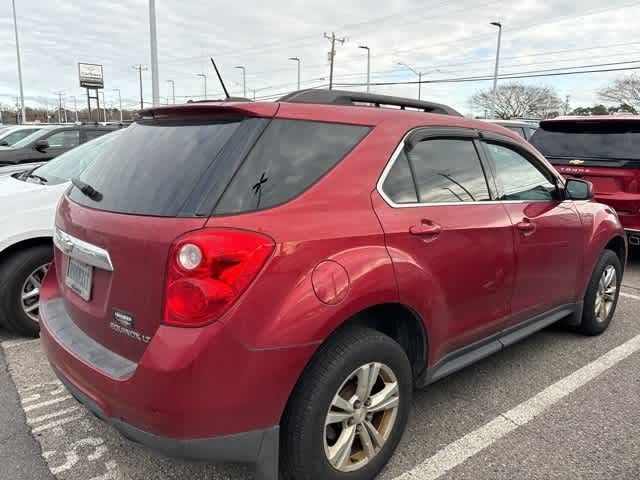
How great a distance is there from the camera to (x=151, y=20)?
53.0 feet

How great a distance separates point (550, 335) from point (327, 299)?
300cm

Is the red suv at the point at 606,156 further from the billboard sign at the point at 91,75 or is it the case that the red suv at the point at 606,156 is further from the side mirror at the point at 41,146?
the billboard sign at the point at 91,75

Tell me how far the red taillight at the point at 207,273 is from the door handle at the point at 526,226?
6.05ft

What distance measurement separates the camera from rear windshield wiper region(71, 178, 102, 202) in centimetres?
237

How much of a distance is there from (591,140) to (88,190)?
594cm

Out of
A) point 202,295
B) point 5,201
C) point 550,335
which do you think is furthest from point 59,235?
point 550,335

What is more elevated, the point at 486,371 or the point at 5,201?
the point at 5,201

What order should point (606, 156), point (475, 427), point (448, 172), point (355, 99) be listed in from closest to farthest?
point (355, 99) < point (448, 172) < point (475, 427) < point (606, 156)

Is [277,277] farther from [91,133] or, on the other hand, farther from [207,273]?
[91,133]

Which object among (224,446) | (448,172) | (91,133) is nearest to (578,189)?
(448,172)

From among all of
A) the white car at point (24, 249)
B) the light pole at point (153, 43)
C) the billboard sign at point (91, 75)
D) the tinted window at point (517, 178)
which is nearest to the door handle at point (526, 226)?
the tinted window at point (517, 178)

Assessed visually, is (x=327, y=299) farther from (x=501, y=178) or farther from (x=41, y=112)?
(x=41, y=112)

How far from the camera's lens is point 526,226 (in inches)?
122

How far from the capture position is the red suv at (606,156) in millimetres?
5961
